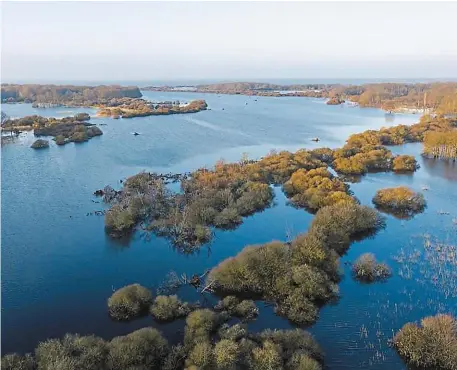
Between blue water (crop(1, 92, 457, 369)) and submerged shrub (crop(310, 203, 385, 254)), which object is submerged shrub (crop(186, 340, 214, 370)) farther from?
submerged shrub (crop(310, 203, 385, 254))

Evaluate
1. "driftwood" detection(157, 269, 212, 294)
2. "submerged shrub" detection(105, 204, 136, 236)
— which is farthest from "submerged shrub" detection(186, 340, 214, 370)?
"submerged shrub" detection(105, 204, 136, 236)

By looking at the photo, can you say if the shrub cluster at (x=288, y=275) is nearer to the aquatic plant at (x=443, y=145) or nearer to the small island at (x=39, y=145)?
the aquatic plant at (x=443, y=145)

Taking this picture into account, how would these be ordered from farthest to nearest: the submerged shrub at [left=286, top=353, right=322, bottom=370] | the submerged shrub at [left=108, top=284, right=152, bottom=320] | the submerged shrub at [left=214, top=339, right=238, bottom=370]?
the submerged shrub at [left=108, top=284, right=152, bottom=320] → the submerged shrub at [left=214, top=339, right=238, bottom=370] → the submerged shrub at [left=286, top=353, right=322, bottom=370]

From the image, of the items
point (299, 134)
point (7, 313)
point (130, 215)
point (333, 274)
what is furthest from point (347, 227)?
point (299, 134)

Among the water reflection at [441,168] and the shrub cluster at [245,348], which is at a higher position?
the water reflection at [441,168]

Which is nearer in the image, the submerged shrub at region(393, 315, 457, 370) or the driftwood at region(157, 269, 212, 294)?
the submerged shrub at region(393, 315, 457, 370)

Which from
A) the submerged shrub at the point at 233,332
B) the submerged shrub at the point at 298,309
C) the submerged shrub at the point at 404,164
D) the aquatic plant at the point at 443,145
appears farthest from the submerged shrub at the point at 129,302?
the aquatic plant at the point at 443,145
